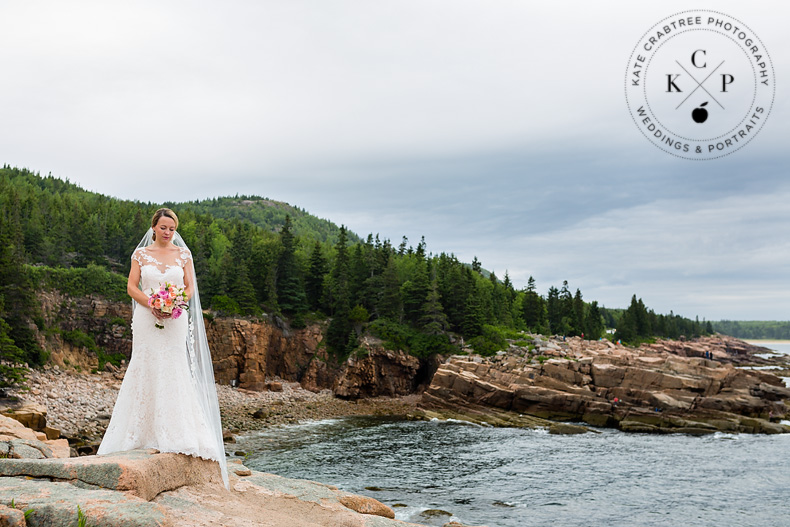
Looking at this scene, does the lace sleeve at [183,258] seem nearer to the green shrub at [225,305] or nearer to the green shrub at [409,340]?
the green shrub at [409,340]

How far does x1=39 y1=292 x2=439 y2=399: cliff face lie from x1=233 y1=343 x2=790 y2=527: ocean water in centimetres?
1767

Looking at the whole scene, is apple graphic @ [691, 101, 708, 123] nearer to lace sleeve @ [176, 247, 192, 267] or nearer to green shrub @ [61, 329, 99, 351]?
lace sleeve @ [176, 247, 192, 267]

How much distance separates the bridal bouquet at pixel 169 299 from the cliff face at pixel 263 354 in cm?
5083

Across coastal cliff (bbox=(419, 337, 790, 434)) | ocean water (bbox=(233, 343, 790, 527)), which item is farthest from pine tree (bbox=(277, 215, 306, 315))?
ocean water (bbox=(233, 343, 790, 527))

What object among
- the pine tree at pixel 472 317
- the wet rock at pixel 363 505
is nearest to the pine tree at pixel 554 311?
the pine tree at pixel 472 317

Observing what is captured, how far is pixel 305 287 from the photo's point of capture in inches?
2908

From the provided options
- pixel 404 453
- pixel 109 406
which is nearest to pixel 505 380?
pixel 404 453

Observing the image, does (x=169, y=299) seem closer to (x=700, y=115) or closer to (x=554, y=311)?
(x=700, y=115)

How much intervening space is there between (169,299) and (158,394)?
56.1 inches

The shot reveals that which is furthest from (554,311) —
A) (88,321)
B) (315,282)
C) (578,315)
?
(88,321)

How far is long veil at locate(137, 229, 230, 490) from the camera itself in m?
8.09

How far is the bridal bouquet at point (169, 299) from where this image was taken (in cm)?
755

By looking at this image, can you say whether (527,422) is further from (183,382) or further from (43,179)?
(43,179)

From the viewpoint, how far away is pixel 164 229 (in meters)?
7.94
